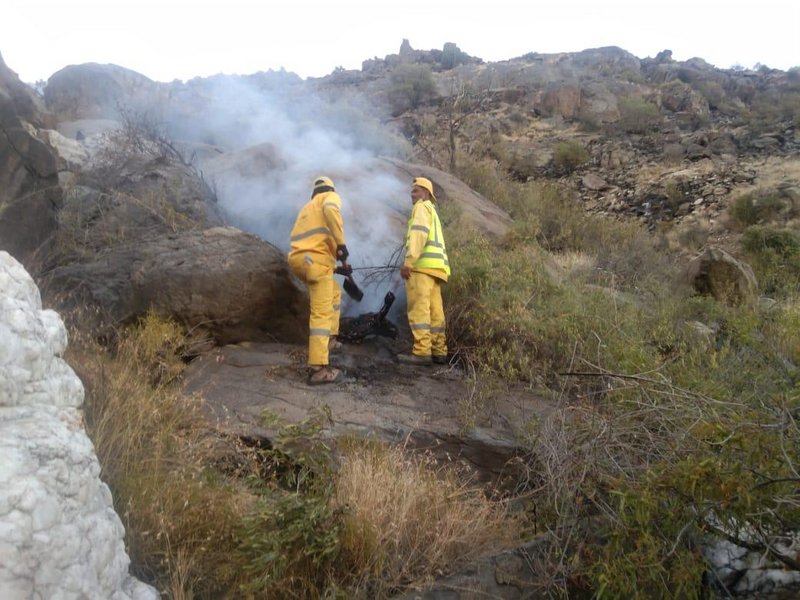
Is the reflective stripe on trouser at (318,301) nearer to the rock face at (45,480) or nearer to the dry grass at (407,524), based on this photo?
the dry grass at (407,524)

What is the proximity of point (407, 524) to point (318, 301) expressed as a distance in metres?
2.76

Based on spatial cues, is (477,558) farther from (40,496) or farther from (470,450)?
(40,496)

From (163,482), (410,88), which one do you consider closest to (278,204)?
(163,482)

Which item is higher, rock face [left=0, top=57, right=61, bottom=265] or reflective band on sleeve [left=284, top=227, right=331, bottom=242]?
rock face [left=0, top=57, right=61, bottom=265]

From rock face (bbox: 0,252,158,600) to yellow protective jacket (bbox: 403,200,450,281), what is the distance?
369cm

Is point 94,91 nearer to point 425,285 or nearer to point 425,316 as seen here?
point 425,285

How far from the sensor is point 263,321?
20.4ft

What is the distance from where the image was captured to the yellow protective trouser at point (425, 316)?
19.8 ft

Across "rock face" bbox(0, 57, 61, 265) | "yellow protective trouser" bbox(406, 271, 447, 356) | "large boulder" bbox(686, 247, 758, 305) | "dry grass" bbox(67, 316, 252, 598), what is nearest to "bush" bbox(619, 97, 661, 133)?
"large boulder" bbox(686, 247, 758, 305)

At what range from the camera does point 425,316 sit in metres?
6.04

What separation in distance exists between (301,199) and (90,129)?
8.41 metres

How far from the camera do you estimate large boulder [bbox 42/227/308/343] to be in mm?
5684

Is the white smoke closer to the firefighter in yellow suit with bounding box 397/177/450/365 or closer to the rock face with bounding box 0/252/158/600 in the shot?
the firefighter in yellow suit with bounding box 397/177/450/365

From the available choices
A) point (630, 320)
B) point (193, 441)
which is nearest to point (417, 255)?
point (630, 320)
